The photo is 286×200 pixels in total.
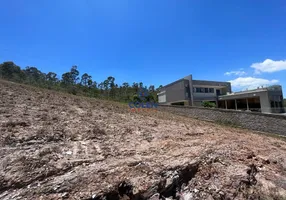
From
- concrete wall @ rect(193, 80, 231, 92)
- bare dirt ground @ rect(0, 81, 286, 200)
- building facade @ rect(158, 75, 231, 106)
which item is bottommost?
bare dirt ground @ rect(0, 81, 286, 200)

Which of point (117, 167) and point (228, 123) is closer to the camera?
point (117, 167)

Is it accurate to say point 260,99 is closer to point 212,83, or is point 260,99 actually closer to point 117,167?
point 212,83

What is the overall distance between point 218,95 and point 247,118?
49.7ft

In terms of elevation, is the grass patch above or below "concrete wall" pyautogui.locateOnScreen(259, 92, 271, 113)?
below

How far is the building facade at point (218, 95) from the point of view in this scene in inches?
756

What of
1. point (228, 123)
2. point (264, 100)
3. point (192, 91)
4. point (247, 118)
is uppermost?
point (192, 91)

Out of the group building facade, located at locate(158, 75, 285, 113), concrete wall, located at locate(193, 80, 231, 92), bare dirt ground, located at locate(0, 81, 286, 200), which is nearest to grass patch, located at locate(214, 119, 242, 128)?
bare dirt ground, located at locate(0, 81, 286, 200)

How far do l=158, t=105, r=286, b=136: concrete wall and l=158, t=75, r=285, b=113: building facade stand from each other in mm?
8344

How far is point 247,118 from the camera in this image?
12.0 meters

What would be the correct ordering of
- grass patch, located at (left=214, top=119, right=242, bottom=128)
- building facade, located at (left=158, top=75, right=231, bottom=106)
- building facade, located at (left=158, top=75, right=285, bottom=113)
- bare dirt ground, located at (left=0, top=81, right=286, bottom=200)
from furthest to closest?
building facade, located at (left=158, top=75, right=231, bottom=106), building facade, located at (left=158, top=75, right=285, bottom=113), grass patch, located at (left=214, top=119, right=242, bottom=128), bare dirt ground, located at (left=0, top=81, right=286, bottom=200)

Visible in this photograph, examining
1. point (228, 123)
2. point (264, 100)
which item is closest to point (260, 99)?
point (264, 100)

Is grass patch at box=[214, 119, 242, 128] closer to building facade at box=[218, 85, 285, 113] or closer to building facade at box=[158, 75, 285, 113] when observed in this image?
building facade at box=[218, 85, 285, 113]

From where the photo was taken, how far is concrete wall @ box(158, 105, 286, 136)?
415 inches

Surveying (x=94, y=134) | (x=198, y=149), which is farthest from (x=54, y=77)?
(x=198, y=149)
